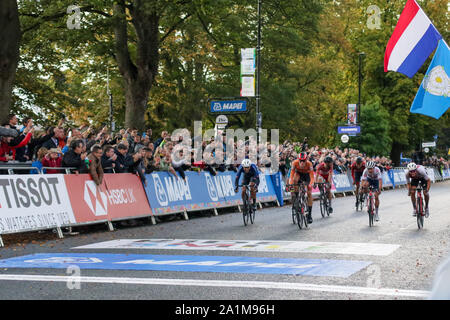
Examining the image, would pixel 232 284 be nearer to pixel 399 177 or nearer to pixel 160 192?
pixel 160 192

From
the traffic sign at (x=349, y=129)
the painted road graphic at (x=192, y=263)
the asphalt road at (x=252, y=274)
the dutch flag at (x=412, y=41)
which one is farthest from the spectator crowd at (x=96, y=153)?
the traffic sign at (x=349, y=129)

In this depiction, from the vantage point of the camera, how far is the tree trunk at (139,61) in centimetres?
2552

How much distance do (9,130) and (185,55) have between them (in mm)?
24614

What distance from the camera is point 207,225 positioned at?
671 inches

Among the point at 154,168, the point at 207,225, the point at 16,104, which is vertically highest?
the point at 16,104

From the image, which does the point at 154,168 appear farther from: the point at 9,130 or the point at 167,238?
the point at 9,130

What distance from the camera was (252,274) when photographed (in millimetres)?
8750

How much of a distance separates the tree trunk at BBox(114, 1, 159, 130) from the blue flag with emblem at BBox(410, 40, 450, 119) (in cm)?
1684

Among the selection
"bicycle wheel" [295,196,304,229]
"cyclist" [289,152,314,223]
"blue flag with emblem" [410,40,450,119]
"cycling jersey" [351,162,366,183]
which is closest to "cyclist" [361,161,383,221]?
"cyclist" [289,152,314,223]

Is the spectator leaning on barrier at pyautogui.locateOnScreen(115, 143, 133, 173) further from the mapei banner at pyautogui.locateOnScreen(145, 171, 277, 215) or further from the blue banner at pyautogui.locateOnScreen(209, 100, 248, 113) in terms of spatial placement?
the blue banner at pyautogui.locateOnScreen(209, 100, 248, 113)

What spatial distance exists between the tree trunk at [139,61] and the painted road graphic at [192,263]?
1561cm

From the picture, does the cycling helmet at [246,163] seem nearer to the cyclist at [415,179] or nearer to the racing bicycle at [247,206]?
the racing bicycle at [247,206]

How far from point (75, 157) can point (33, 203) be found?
6.54 ft
